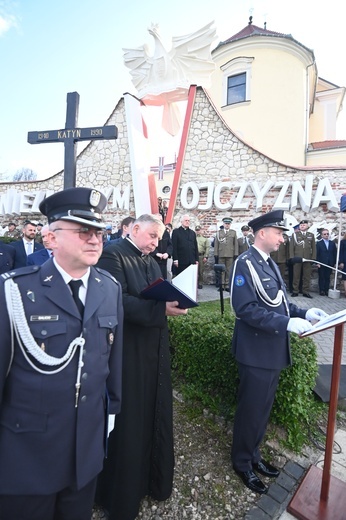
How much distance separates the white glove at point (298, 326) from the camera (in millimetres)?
1920

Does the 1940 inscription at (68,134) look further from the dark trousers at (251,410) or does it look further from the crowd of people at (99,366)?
the dark trousers at (251,410)

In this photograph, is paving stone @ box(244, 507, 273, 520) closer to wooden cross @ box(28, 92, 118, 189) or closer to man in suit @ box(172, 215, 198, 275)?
wooden cross @ box(28, 92, 118, 189)

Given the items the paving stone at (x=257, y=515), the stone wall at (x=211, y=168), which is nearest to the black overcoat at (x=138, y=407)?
the paving stone at (x=257, y=515)

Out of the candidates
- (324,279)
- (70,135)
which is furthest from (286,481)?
(324,279)

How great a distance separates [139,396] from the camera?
6.59 feet

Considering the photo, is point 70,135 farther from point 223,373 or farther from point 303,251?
point 303,251

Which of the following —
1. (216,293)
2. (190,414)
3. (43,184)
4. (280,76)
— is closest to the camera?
(190,414)

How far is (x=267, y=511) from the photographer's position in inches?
83.7

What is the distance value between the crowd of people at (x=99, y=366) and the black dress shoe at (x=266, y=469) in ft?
0.05

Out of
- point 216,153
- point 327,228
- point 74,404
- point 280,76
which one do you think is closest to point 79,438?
point 74,404

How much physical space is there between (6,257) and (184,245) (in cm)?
532

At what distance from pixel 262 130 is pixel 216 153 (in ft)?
24.5

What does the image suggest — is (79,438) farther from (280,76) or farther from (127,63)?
(280,76)

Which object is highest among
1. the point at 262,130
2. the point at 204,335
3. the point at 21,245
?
the point at 262,130
